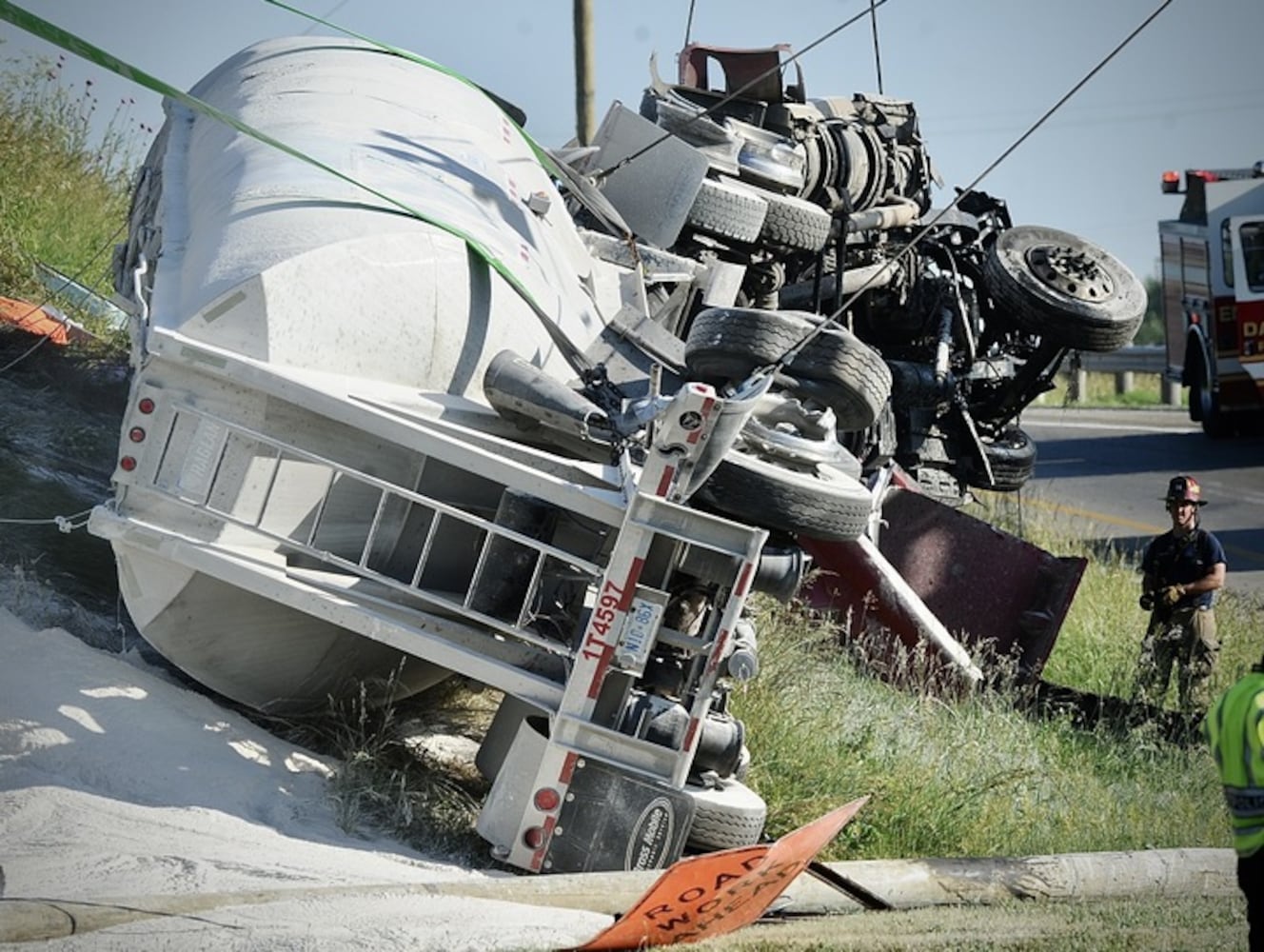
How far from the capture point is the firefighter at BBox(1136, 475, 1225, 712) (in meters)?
9.88

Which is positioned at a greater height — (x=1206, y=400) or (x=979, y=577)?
(x=1206, y=400)

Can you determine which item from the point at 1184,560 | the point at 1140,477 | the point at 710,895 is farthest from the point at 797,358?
the point at 1140,477

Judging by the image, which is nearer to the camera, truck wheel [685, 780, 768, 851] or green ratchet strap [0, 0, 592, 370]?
green ratchet strap [0, 0, 592, 370]

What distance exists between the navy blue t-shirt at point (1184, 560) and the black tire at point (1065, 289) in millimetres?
1600

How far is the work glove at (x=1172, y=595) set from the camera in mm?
9875

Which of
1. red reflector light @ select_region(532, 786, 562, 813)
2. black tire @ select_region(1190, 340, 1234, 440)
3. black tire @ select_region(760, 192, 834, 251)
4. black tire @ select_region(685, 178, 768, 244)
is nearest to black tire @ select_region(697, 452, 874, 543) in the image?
red reflector light @ select_region(532, 786, 562, 813)

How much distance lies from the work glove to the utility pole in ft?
25.9

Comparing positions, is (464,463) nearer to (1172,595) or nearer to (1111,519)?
(1172,595)

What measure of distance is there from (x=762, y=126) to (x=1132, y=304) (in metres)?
2.50

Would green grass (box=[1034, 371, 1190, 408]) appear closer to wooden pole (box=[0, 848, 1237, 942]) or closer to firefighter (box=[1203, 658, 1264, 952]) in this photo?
wooden pole (box=[0, 848, 1237, 942])

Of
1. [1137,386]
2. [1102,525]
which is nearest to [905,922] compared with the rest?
[1102,525]

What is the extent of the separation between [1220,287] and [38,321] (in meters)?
13.7

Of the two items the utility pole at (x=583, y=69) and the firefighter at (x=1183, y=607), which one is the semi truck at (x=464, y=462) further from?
the utility pole at (x=583, y=69)

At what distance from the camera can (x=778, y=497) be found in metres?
6.12
